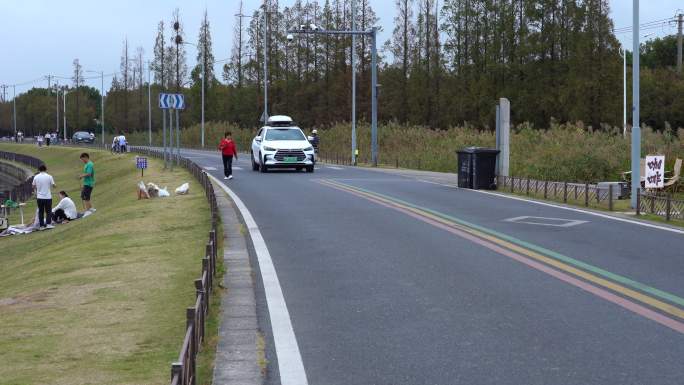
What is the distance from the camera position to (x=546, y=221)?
1753 cm

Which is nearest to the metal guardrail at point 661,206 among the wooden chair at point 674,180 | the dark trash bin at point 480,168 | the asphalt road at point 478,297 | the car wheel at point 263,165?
the asphalt road at point 478,297

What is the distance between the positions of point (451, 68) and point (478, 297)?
203 feet

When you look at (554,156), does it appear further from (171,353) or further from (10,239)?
(171,353)

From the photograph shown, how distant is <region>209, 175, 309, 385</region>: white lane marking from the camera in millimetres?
6750

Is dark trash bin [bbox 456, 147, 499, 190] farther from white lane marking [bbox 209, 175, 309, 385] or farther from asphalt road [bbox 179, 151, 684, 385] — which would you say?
white lane marking [bbox 209, 175, 309, 385]

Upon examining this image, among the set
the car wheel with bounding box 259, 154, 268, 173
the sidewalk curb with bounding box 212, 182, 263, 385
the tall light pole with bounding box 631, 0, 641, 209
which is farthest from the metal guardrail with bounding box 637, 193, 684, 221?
the car wheel with bounding box 259, 154, 268, 173

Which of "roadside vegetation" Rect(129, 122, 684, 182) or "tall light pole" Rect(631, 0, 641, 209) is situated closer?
"tall light pole" Rect(631, 0, 641, 209)

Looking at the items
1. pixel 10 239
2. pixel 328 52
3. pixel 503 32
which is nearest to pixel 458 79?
pixel 503 32

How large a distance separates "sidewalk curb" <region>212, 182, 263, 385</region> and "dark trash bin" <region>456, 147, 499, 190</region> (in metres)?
13.7

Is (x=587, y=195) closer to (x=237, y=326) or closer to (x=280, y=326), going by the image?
(x=280, y=326)

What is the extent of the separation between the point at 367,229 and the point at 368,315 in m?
7.25

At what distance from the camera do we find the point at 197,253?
13734mm

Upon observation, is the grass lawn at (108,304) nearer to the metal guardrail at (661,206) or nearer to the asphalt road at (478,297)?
the asphalt road at (478,297)

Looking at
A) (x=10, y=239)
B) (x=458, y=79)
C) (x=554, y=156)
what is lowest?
(x=10, y=239)
